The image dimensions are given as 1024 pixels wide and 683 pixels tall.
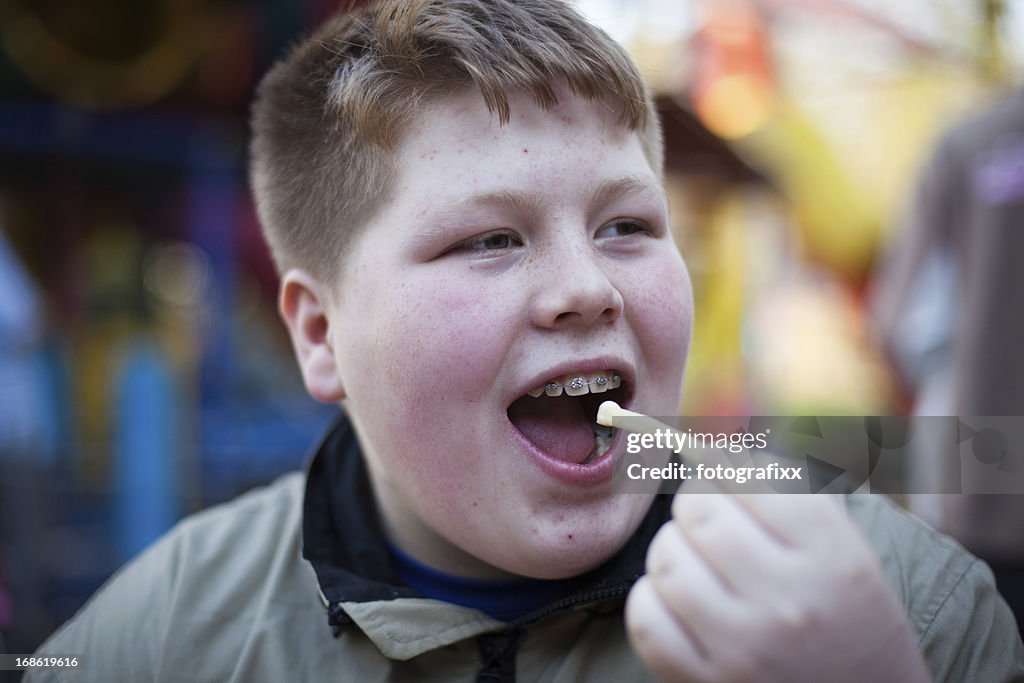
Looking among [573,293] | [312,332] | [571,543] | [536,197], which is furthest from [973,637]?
[312,332]

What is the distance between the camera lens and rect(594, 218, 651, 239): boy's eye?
1265 mm

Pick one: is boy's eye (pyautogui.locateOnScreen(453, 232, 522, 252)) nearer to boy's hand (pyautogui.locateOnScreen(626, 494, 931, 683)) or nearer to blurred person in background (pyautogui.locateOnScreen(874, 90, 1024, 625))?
boy's hand (pyautogui.locateOnScreen(626, 494, 931, 683))

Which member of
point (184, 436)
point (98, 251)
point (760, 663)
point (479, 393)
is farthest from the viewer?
point (98, 251)

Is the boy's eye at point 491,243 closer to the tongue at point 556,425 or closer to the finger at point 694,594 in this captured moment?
the tongue at point 556,425

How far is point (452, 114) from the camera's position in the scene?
1.25 m

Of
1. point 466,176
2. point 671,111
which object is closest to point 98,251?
point 671,111

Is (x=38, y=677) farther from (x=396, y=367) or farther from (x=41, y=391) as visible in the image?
(x=41, y=391)

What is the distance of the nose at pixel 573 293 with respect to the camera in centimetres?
115

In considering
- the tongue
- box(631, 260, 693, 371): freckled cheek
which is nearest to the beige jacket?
the tongue

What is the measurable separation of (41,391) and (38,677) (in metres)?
3.27

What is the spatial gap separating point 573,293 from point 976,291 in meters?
1.38

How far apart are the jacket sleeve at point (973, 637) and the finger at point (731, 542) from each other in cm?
53

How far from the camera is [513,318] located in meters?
1.18

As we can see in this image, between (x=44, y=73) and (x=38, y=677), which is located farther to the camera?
(x=44, y=73)
